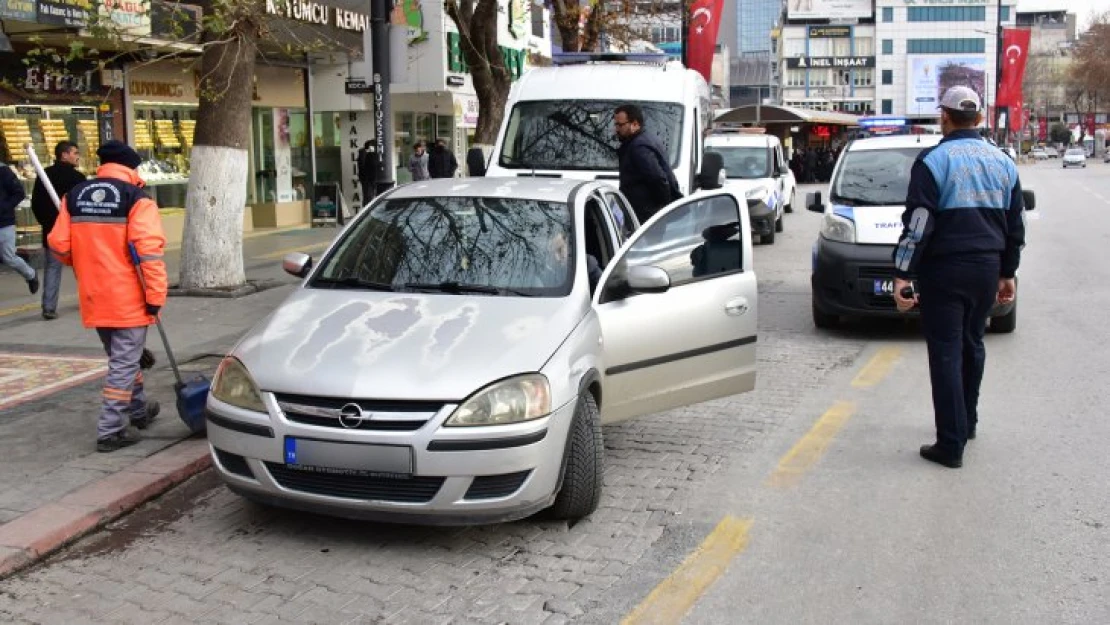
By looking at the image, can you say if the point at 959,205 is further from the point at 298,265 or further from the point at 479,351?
the point at 298,265

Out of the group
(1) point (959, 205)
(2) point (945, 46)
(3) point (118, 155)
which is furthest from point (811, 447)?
(2) point (945, 46)

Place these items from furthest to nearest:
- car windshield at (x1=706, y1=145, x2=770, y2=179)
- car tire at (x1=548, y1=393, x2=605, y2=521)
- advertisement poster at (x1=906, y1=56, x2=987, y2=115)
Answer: advertisement poster at (x1=906, y1=56, x2=987, y2=115), car windshield at (x1=706, y1=145, x2=770, y2=179), car tire at (x1=548, y1=393, x2=605, y2=521)

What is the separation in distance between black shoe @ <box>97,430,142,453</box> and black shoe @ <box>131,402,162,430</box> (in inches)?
11.8

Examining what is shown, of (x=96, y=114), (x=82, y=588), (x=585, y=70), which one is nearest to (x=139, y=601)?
(x=82, y=588)

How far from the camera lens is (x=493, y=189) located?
6.65 metres

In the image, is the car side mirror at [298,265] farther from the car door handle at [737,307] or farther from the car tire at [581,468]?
the car door handle at [737,307]

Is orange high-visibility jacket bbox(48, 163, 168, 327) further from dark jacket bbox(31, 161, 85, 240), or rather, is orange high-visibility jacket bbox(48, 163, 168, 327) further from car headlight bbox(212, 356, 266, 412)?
dark jacket bbox(31, 161, 85, 240)

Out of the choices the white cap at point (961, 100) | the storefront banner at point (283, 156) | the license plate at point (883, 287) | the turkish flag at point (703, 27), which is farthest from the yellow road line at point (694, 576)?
the storefront banner at point (283, 156)

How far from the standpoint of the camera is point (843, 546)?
5.09m

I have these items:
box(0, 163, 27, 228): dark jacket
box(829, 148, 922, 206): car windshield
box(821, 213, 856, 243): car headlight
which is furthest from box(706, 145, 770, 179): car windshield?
box(0, 163, 27, 228): dark jacket

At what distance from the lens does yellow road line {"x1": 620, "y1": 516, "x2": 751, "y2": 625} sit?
4363mm

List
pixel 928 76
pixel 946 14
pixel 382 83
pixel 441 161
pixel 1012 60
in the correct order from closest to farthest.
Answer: pixel 382 83 → pixel 441 161 → pixel 1012 60 → pixel 946 14 → pixel 928 76

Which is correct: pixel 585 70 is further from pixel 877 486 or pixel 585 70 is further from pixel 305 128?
pixel 305 128

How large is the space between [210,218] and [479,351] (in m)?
8.58
